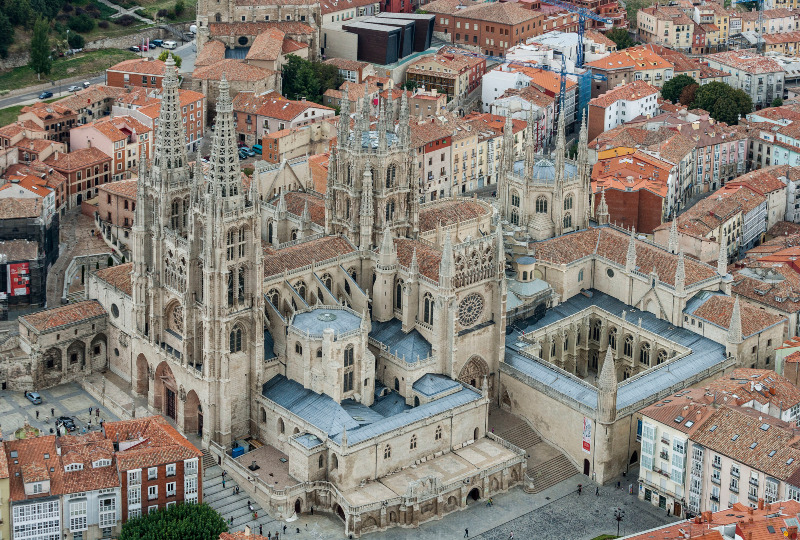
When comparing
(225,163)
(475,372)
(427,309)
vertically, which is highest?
(225,163)

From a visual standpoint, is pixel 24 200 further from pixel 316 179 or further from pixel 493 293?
pixel 493 293

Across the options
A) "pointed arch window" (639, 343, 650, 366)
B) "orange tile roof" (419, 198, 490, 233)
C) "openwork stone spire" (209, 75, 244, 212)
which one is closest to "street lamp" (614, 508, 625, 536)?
"pointed arch window" (639, 343, 650, 366)

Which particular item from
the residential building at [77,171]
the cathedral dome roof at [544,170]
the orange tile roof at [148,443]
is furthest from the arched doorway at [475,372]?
the residential building at [77,171]

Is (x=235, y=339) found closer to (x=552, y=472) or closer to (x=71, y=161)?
(x=552, y=472)

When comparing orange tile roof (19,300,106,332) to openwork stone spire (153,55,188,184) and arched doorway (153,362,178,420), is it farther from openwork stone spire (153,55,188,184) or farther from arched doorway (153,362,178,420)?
openwork stone spire (153,55,188,184)

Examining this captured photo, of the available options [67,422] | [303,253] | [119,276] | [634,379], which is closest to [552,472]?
[634,379]

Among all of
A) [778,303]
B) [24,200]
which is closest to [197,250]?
[24,200]
